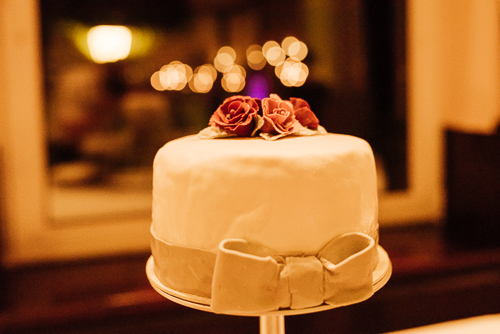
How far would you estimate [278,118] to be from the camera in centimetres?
80

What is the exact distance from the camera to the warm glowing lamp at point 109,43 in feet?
6.75

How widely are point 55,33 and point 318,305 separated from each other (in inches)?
72.5

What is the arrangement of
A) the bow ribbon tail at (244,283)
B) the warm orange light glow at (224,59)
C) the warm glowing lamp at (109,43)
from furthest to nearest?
the warm orange light glow at (224,59) → the warm glowing lamp at (109,43) → the bow ribbon tail at (244,283)

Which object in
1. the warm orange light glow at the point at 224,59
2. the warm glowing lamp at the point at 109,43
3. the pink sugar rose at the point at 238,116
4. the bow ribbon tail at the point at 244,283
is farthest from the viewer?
the warm orange light glow at the point at 224,59

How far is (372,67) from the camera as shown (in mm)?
2449

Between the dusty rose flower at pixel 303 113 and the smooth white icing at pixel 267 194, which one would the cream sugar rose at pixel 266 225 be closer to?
the smooth white icing at pixel 267 194

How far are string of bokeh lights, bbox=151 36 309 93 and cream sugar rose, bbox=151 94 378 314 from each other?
1.45m

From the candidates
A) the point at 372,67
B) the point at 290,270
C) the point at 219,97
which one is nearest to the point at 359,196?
the point at 290,270

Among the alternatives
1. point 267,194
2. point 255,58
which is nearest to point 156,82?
point 255,58

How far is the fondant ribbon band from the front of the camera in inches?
24.9

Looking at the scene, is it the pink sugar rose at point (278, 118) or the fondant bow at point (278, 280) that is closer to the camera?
the fondant bow at point (278, 280)

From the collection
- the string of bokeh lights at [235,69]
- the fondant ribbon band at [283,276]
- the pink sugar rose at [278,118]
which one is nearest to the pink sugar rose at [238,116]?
the pink sugar rose at [278,118]

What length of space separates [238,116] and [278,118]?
7 centimetres

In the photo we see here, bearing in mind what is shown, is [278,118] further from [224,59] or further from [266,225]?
[224,59]
